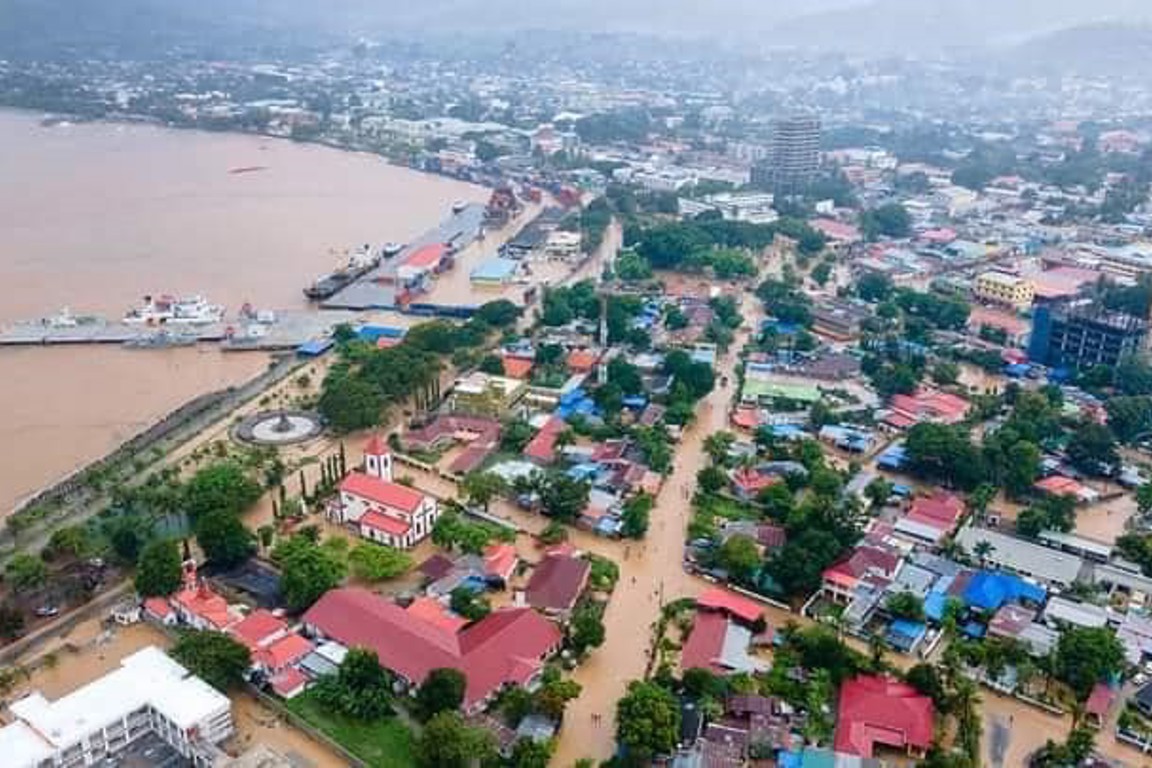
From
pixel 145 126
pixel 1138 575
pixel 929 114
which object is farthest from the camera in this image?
pixel 929 114

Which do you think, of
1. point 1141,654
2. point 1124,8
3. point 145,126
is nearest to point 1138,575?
point 1141,654

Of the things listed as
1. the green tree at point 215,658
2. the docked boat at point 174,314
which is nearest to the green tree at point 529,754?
the green tree at point 215,658

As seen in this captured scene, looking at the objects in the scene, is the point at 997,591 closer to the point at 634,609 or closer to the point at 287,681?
the point at 634,609

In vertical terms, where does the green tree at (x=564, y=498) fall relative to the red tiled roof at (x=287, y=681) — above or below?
above

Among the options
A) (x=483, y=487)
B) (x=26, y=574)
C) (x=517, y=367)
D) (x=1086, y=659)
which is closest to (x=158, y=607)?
(x=26, y=574)

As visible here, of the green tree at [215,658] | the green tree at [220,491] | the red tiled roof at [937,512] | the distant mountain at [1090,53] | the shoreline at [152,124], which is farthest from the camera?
the distant mountain at [1090,53]

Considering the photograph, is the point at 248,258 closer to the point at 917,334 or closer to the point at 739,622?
the point at 917,334

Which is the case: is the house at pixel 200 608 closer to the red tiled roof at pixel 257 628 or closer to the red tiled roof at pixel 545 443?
the red tiled roof at pixel 257 628
